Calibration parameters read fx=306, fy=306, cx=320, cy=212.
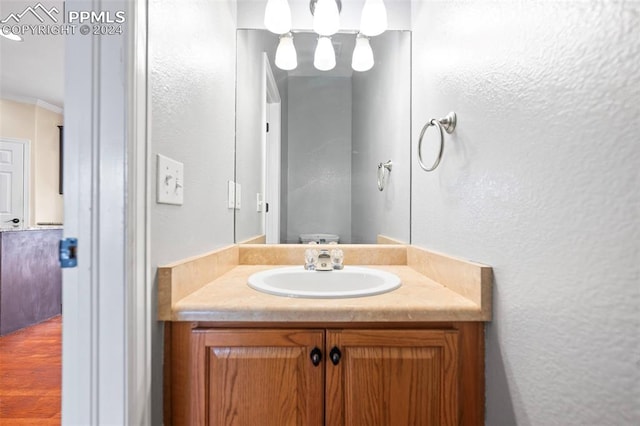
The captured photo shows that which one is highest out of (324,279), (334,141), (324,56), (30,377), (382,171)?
(324,56)

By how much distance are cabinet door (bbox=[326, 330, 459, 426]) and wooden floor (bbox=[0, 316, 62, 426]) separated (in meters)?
1.64

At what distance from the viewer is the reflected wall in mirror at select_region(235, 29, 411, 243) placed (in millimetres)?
1408

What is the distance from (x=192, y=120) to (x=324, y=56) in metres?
0.78

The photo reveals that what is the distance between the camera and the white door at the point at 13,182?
11.9ft

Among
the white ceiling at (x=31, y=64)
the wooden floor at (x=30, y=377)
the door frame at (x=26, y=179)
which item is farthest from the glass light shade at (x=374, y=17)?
the door frame at (x=26, y=179)

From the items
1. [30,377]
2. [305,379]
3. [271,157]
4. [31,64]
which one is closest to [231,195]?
[271,157]

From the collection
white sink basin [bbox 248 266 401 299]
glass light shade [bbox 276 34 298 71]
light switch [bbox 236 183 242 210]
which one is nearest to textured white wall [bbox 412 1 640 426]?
white sink basin [bbox 248 266 401 299]

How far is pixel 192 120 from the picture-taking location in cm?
89

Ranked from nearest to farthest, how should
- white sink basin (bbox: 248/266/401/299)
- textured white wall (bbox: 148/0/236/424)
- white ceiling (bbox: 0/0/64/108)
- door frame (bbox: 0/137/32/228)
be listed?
textured white wall (bbox: 148/0/236/424)
white sink basin (bbox: 248/266/401/299)
white ceiling (bbox: 0/0/64/108)
door frame (bbox: 0/137/32/228)

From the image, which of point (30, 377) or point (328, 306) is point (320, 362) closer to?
point (328, 306)

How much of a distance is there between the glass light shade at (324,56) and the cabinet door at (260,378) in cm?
117

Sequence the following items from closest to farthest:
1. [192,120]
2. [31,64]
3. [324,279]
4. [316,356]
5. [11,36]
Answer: [316,356]
[192,120]
[324,279]
[11,36]
[31,64]

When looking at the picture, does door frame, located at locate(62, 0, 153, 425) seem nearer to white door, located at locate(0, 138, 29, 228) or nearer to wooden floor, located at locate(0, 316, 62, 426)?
wooden floor, located at locate(0, 316, 62, 426)

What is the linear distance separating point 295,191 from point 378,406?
923mm
